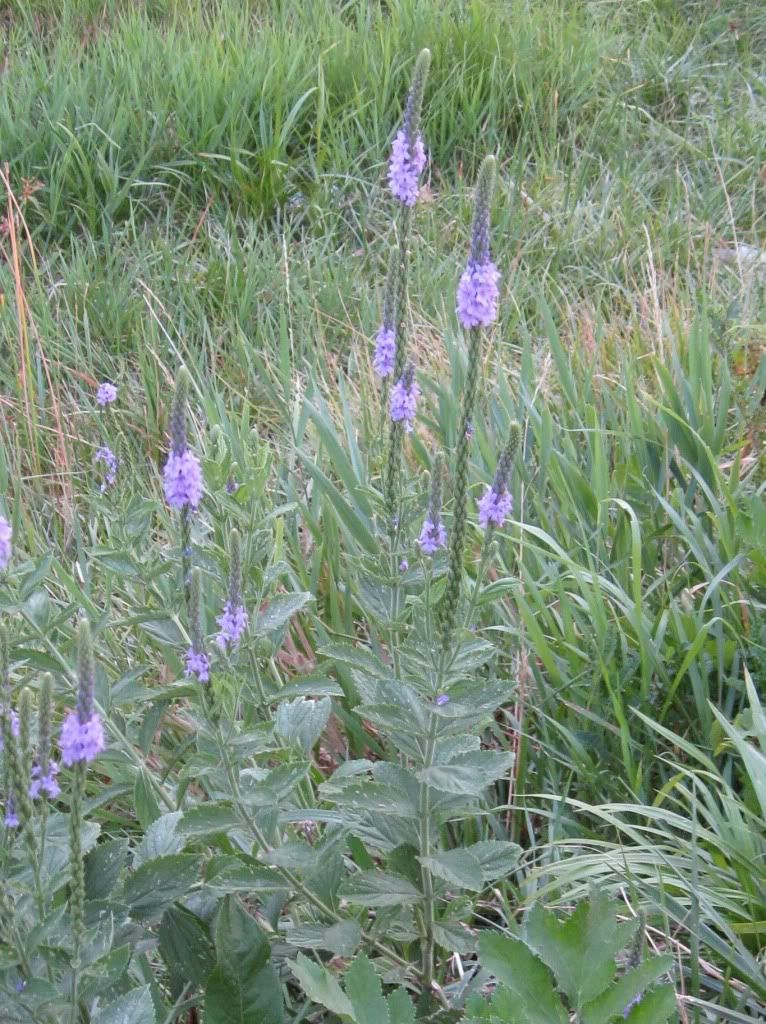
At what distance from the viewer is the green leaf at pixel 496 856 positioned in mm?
1420

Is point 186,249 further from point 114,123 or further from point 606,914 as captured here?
point 606,914

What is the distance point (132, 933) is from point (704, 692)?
3.62 ft

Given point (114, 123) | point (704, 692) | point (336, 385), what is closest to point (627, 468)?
point (704, 692)

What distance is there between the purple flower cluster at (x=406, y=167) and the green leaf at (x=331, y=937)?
35.8 inches

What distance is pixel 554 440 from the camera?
107 inches

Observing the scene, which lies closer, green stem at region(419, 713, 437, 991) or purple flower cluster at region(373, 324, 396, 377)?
green stem at region(419, 713, 437, 991)

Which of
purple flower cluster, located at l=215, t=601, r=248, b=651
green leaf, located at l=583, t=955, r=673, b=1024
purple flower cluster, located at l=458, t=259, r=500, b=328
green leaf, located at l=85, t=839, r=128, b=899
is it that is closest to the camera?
green leaf, located at l=583, t=955, r=673, b=1024

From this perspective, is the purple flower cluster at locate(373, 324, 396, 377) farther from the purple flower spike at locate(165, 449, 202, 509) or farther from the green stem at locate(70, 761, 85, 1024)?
the green stem at locate(70, 761, 85, 1024)

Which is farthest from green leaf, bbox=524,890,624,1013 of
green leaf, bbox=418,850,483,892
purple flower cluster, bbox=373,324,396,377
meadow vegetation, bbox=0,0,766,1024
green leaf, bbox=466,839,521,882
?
purple flower cluster, bbox=373,324,396,377

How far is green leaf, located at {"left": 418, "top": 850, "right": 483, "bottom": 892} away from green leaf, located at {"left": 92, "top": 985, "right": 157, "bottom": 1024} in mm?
352

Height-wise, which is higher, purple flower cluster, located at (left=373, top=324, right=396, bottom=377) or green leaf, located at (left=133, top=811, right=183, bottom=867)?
purple flower cluster, located at (left=373, top=324, right=396, bottom=377)

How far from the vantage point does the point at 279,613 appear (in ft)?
5.45

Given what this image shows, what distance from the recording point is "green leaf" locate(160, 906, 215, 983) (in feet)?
4.62

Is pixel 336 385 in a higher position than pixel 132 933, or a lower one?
lower
